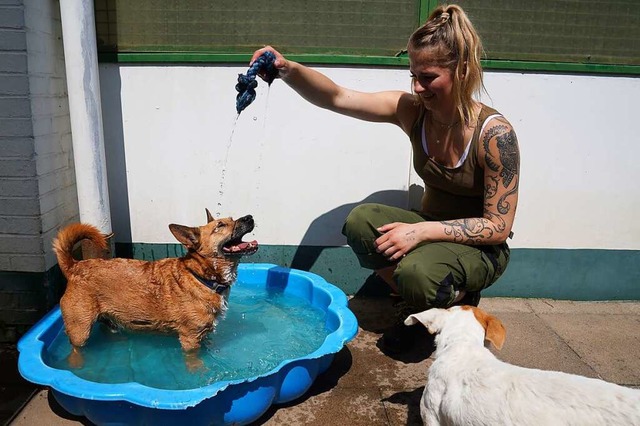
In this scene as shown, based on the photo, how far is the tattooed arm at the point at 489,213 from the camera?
3.56 metres

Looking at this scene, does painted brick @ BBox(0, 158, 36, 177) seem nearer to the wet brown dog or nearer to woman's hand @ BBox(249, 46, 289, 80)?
the wet brown dog

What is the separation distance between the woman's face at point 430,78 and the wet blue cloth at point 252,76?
96 centimetres

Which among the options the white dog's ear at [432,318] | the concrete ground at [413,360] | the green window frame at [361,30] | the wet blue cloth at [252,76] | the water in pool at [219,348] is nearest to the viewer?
the white dog's ear at [432,318]

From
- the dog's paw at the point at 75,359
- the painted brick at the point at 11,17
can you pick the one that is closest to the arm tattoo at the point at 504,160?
the dog's paw at the point at 75,359

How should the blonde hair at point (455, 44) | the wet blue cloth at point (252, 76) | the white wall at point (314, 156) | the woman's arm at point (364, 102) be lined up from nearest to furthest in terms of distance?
the blonde hair at point (455, 44)
the wet blue cloth at point (252, 76)
the woman's arm at point (364, 102)
the white wall at point (314, 156)

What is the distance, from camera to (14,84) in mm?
3775

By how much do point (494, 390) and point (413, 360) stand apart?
1.48 meters

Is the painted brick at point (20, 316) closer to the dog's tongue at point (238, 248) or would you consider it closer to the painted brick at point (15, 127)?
the painted brick at point (15, 127)

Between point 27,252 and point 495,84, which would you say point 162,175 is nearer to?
point 27,252

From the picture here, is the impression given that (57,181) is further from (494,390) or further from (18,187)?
(494,390)

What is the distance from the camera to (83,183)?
426 cm

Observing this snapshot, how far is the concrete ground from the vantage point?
10.9ft

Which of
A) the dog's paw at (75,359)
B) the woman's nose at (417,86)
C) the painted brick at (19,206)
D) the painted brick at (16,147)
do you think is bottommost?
the dog's paw at (75,359)

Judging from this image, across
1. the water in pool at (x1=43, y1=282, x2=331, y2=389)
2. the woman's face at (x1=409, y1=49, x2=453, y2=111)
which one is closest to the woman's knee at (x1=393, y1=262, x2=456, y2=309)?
the water in pool at (x1=43, y1=282, x2=331, y2=389)
